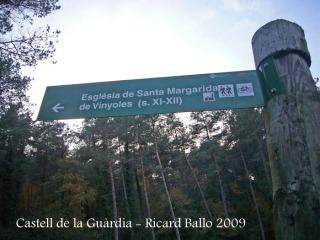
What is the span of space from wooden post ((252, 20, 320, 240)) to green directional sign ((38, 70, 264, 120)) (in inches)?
19.3

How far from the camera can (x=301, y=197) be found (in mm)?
1370

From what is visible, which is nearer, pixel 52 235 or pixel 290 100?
pixel 290 100

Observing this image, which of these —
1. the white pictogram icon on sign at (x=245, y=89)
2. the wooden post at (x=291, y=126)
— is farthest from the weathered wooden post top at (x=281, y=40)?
the white pictogram icon on sign at (x=245, y=89)

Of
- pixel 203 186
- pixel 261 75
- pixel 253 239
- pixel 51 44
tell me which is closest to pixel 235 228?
pixel 253 239

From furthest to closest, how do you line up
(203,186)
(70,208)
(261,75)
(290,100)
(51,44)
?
(203,186) < (70,208) < (51,44) < (261,75) < (290,100)

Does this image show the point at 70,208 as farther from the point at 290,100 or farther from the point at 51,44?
the point at 290,100

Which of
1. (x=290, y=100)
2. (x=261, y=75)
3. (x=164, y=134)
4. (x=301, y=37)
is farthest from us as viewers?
(x=164, y=134)

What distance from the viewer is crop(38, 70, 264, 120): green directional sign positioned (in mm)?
2404

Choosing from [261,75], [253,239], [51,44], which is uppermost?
[51,44]

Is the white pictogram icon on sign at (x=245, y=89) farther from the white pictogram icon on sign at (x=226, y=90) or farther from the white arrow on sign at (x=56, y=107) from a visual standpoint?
the white arrow on sign at (x=56, y=107)

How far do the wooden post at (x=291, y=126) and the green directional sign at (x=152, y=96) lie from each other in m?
0.49

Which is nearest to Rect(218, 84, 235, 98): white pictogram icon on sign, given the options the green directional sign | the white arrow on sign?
the green directional sign

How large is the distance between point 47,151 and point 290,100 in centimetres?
3233

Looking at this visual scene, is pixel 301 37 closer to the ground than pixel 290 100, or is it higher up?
higher up
